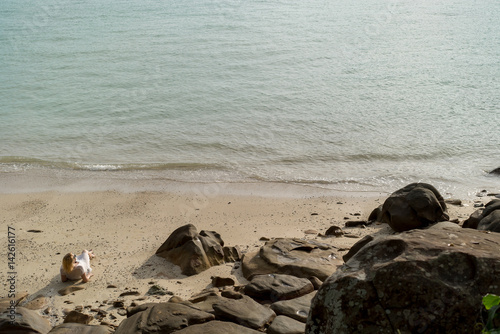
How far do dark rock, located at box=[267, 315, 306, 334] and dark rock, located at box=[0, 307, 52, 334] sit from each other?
87.0 inches

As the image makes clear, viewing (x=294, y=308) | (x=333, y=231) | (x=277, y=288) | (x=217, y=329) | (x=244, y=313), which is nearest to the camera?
(x=217, y=329)

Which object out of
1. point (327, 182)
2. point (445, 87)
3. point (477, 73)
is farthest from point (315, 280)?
point (477, 73)

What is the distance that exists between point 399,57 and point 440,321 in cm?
1786

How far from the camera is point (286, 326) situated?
177 inches

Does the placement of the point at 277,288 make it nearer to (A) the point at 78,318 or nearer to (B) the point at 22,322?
(A) the point at 78,318

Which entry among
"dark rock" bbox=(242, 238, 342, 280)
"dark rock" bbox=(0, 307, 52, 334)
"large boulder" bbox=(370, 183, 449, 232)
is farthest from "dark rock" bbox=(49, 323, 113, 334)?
"large boulder" bbox=(370, 183, 449, 232)

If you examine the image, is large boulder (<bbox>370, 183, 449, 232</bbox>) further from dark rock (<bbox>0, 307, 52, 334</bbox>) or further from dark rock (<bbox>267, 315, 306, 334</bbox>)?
dark rock (<bbox>0, 307, 52, 334</bbox>)

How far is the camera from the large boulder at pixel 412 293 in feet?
10.2

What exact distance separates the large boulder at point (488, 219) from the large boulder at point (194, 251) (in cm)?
290

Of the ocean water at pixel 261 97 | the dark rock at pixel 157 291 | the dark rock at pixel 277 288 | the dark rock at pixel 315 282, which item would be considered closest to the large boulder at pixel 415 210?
the dark rock at pixel 315 282

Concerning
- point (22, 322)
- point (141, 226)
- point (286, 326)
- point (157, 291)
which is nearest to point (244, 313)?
point (286, 326)

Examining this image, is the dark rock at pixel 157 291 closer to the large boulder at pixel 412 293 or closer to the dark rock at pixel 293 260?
the dark rock at pixel 293 260

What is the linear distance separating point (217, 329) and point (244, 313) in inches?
18.0

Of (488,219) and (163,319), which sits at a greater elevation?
(488,219)
